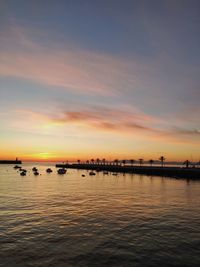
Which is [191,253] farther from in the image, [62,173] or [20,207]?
[62,173]

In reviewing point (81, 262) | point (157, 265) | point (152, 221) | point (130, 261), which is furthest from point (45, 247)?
point (152, 221)

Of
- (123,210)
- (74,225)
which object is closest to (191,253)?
(74,225)

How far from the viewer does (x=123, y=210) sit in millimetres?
40500

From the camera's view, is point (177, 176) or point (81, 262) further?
point (177, 176)

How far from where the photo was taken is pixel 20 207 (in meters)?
42.9

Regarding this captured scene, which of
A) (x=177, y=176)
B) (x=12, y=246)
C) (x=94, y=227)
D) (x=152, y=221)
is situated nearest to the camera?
(x=12, y=246)

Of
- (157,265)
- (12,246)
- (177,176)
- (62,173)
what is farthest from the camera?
(62,173)

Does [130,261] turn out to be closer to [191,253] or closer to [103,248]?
[103,248]

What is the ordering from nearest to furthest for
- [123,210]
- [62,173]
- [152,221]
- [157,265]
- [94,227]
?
[157,265] < [94,227] < [152,221] < [123,210] < [62,173]

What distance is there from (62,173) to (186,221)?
116m

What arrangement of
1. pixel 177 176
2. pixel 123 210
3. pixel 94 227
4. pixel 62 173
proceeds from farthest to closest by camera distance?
pixel 62 173 < pixel 177 176 < pixel 123 210 < pixel 94 227

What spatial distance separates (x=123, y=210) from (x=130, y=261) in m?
20.6

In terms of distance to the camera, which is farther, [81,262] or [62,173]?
[62,173]

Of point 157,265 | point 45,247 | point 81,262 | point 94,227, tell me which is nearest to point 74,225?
point 94,227
